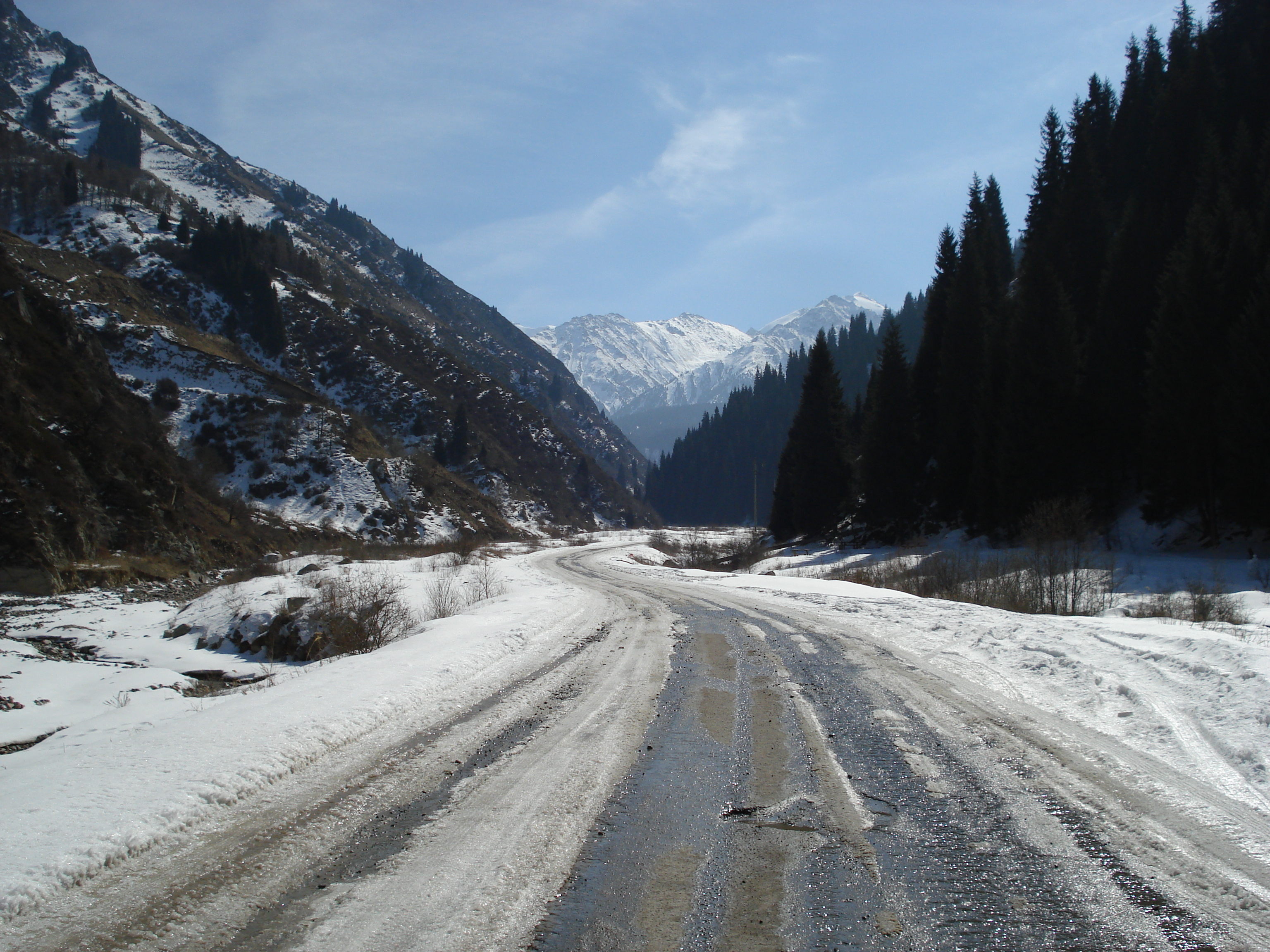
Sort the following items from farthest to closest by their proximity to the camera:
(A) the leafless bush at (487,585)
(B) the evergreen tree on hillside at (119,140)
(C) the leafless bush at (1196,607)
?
(B) the evergreen tree on hillside at (119,140)
(A) the leafless bush at (487,585)
(C) the leafless bush at (1196,607)

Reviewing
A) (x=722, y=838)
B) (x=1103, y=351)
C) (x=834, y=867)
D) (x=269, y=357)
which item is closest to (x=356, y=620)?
(x=722, y=838)

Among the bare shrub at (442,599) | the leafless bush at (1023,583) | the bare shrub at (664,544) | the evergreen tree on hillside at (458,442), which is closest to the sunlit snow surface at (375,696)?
the bare shrub at (442,599)

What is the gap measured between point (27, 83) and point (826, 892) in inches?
9768

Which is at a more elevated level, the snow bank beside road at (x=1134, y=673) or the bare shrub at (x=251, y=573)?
the snow bank beside road at (x=1134, y=673)

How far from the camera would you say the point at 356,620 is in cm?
1224

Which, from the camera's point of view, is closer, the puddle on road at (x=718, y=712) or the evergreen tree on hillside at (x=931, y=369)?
the puddle on road at (x=718, y=712)

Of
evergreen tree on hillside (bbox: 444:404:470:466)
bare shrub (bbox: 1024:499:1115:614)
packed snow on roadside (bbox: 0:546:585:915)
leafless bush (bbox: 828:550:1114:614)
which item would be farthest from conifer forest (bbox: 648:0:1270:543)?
evergreen tree on hillside (bbox: 444:404:470:466)

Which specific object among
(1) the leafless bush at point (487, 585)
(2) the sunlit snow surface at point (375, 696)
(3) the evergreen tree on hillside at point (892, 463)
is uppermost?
(3) the evergreen tree on hillside at point (892, 463)

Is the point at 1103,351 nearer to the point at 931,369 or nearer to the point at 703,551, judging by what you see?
the point at 931,369

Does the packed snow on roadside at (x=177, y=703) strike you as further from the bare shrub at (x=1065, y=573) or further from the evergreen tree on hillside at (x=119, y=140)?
the evergreen tree on hillside at (x=119, y=140)

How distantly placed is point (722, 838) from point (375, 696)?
3.94 m

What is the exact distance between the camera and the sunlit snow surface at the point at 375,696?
3717mm

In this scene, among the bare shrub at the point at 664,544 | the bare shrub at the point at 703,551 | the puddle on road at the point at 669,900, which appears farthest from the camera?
the bare shrub at the point at 664,544

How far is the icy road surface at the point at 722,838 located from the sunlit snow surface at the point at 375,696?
103mm
